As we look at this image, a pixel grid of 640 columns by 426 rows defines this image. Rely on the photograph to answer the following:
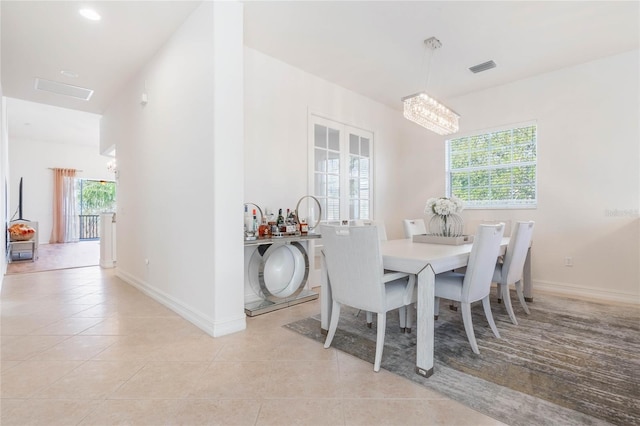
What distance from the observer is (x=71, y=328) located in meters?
2.66

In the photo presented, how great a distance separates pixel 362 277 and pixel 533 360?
4.16 feet

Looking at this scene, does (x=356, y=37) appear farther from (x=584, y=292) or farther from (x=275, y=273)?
(x=584, y=292)

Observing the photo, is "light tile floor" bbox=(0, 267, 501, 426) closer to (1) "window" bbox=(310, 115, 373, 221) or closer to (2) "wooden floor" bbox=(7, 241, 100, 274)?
(1) "window" bbox=(310, 115, 373, 221)

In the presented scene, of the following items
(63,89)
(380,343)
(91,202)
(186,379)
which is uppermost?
(63,89)

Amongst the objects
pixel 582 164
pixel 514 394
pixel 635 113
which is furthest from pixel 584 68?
pixel 514 394

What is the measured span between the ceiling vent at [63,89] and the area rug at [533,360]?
4432 mm

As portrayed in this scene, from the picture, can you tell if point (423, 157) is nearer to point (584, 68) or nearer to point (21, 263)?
point (584, 68)

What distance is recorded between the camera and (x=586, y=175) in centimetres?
366

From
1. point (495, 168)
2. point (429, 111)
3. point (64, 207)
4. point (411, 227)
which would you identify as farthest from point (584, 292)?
point (64, 207)

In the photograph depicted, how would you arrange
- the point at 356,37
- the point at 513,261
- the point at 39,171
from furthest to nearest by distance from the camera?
the point at 39,171 < the point at 356,37 < the point at 513,261

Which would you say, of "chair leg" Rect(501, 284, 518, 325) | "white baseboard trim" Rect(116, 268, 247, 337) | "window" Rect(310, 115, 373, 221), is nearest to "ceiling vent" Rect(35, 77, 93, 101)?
"white baseboard trim" Rect(116, 268, 247, 337)

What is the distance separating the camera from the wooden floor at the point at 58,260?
207 inches

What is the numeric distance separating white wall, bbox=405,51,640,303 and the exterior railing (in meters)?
11.5

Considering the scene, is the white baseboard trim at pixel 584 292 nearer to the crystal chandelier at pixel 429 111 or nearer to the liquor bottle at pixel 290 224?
the crystal chandelier at pixel 429 111
